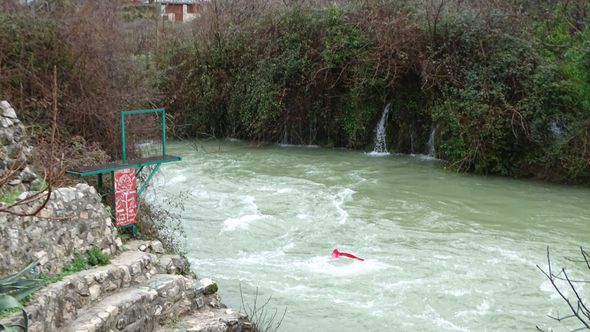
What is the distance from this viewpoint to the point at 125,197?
8.84m

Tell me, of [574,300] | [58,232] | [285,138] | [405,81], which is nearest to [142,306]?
[58,232]

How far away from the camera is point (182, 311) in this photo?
7805 millimetres

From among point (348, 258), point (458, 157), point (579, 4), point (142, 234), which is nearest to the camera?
point (142, 234)

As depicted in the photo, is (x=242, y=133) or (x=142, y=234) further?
(x=242, y=133)

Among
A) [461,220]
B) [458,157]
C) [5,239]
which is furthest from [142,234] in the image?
[458,157]

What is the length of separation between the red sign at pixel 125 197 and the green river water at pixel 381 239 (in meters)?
1.64

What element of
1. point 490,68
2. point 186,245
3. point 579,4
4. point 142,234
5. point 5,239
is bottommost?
point 186,245

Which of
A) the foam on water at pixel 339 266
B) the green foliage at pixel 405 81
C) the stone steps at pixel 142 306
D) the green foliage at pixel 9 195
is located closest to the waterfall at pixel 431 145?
the green foliage at pixel 405 81

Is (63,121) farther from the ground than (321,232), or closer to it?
farther from the ground

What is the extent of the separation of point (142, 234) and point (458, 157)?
1114 cm

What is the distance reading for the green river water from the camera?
A: 29.4 ft

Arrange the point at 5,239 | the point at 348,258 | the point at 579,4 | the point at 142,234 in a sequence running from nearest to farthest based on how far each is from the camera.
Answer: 1. the point at 5,239
2. the point at 142,234
3. the point at 348,258
4. the point at 579,4

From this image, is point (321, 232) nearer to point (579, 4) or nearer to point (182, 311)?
point (182, 311)

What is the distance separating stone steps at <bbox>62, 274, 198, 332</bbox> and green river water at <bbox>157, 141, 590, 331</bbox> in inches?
51.6
